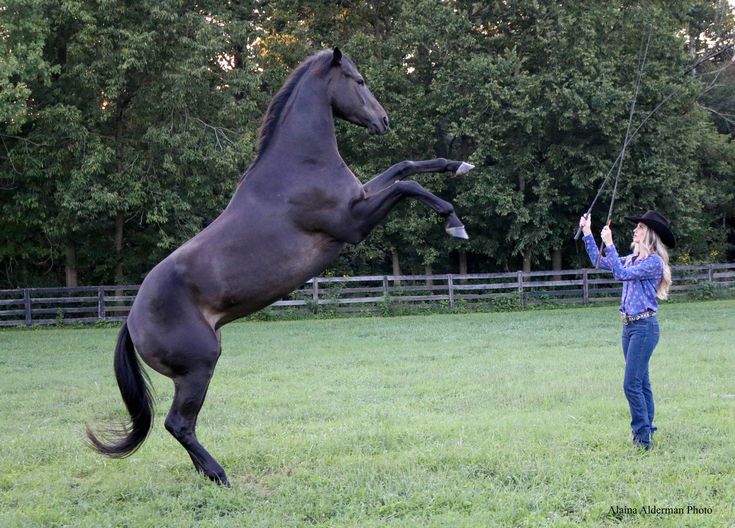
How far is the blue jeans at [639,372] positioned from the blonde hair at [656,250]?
11.5 inches

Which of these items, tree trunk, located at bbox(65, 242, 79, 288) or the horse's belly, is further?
tree trunk, located at bbox(65, 242, 79, 288)

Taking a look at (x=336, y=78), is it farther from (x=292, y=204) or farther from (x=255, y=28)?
(x=255, y=28)

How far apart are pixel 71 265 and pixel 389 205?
835 inches

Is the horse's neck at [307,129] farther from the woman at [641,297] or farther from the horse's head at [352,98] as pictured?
the woman at [641,297]

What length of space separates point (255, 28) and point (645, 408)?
67.6 ft

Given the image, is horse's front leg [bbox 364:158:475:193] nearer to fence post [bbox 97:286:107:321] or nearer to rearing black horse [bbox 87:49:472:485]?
rearing black horse [bbox 87:49:472:485]

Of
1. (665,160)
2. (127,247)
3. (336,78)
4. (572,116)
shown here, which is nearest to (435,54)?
(572,116)

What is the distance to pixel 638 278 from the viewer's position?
21.1ft

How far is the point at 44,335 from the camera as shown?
19.1 meters

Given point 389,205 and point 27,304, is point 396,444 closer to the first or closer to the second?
point 389,205

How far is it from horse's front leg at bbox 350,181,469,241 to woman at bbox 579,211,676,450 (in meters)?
1.88

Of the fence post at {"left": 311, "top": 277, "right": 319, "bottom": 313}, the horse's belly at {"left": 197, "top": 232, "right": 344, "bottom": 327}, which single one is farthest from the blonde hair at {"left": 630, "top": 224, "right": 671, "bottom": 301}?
the fence post at {"left": 311, "top": 277, "right": 319, "bottom": 313}

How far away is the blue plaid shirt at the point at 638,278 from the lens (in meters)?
6.40

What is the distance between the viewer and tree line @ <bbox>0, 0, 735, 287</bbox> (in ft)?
68.3
